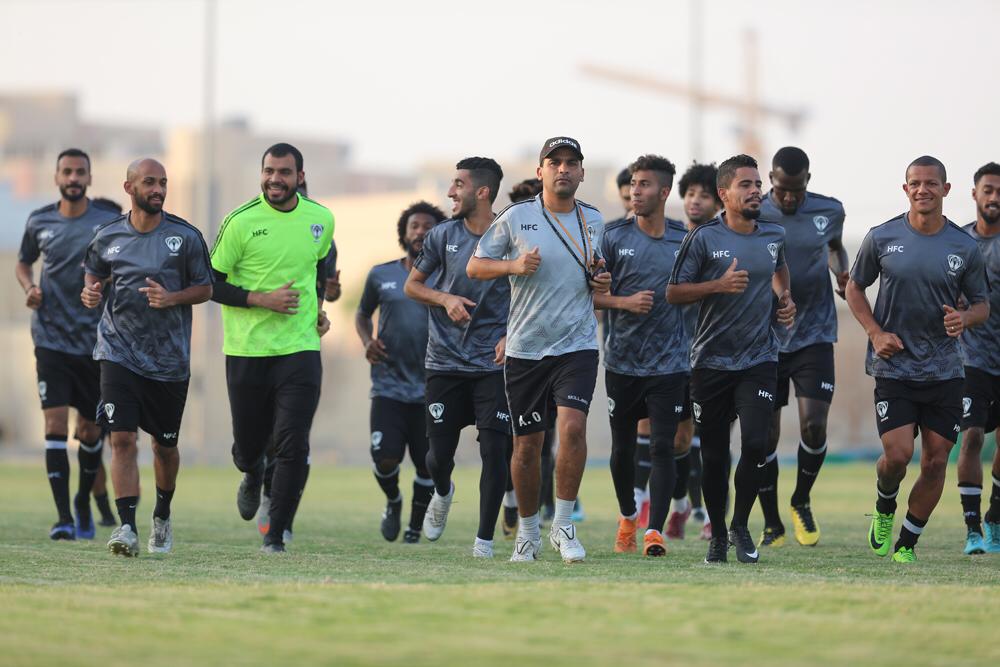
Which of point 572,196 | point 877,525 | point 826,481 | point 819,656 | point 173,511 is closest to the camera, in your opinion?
point 819,656

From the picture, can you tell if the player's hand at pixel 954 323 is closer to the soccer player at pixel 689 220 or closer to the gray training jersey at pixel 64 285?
the soccer player at pixel 689 220

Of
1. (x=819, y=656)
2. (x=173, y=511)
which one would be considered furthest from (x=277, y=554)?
(x=173, y=511)

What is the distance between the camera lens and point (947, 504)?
18.0 m

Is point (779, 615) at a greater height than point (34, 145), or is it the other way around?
point (34, 145)

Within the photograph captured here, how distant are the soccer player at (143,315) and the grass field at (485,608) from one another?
82 centimetres

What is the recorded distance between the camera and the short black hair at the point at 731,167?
400 inches

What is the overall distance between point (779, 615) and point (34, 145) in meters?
112

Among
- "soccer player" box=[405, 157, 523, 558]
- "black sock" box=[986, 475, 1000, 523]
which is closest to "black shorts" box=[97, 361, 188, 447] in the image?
"soccer player" box=[405, 157, 523, 558]

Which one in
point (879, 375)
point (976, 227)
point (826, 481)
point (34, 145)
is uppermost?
point (34, 145)

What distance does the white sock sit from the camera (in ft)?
31.9

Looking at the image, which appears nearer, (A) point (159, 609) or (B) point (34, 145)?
(A) point (159, 609)

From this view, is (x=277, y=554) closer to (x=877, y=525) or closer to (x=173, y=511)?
(x=877, y=525)

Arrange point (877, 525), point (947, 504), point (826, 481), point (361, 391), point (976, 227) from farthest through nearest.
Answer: point (361, 391), point (826, 481), point (947, 504), point (976, 227), point (877, 525)

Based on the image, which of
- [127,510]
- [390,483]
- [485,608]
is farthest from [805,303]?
[485,608]
